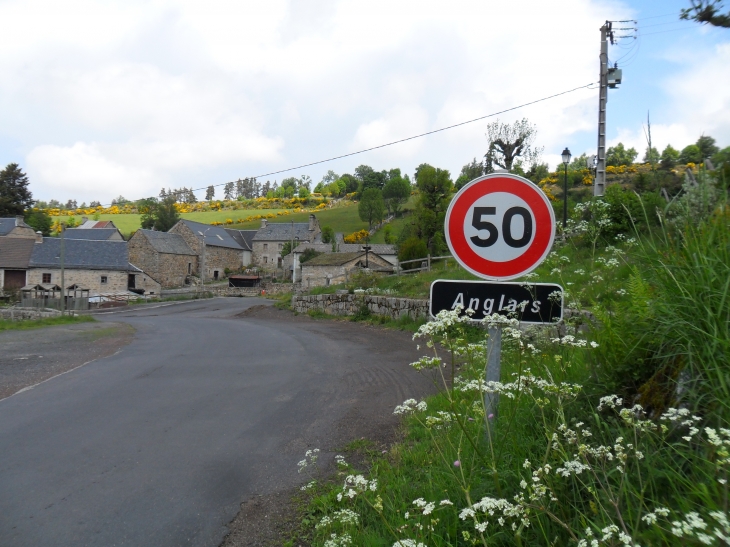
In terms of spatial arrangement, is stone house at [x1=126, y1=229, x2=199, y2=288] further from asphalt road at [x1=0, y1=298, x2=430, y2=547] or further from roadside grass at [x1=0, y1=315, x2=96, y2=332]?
asphalt road at [x1=0, y1=298, x2=430, y2=547]

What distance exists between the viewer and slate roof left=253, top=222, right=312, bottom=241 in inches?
3250

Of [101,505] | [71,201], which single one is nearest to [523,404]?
[101,505]

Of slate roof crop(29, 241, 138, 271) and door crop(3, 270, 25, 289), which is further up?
slate roof crop(29, 241, 138, 271)

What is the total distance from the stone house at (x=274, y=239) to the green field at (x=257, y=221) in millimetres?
10408

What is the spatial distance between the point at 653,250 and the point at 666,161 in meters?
1.28

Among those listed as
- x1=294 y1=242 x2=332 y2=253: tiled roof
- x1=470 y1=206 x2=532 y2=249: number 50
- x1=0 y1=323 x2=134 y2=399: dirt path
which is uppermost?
x1=294 y1=242 x2=332 y2=253: tiled roof

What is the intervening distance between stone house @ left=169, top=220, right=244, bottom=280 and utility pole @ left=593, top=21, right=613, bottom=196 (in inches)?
2421

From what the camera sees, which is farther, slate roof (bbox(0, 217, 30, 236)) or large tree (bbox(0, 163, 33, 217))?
large tree (bbox(0, 163, 33, 217))

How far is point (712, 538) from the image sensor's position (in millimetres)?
1579

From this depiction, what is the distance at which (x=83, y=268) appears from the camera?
55594 millimetres

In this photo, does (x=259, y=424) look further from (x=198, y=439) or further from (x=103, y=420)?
(x=103, y=420)

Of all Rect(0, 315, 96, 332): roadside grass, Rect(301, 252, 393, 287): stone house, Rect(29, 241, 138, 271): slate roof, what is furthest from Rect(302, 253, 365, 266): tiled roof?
Rect(0, 315, 96, 332): roadside grass

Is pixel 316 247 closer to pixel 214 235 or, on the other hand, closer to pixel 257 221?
pixel 214 235

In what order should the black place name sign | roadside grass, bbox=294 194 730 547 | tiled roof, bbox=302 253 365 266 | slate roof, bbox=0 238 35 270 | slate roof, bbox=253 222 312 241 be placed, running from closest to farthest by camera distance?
roadside grass, bbox=294 194 730 547
the black place name sign
tiled roof, bbox=302 253 365 266
slate roof, bbox=0 238 35 270
slate roof, bbox=253 222 312 241
